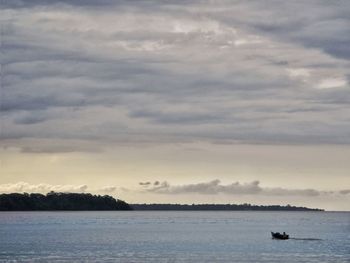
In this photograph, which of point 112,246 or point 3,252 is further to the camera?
point 112,246

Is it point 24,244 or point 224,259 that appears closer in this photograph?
point 224,259

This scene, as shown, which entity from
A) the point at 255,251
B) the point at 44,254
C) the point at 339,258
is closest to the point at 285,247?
the point at 255,251

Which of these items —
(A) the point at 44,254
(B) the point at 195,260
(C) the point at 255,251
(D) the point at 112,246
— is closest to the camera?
(B) the point at 195,260

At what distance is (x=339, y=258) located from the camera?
122m

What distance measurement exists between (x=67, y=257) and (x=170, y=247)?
30.6 metres

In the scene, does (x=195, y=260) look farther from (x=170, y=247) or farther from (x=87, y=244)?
(x=87, y=244)

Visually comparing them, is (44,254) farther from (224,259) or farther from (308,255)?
(308,255)

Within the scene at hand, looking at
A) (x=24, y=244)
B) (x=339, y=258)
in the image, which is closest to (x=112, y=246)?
(x=24, y=244)

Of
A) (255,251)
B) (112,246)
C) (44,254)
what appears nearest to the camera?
(44,254)

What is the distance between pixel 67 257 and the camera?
397ft

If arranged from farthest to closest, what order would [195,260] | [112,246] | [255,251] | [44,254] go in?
[112,246]
[255,251]
[44,254]
[195,260]

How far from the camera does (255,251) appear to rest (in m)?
138

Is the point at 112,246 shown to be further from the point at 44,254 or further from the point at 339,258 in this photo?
the point at 339,258

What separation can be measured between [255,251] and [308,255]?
1210 centimetres
